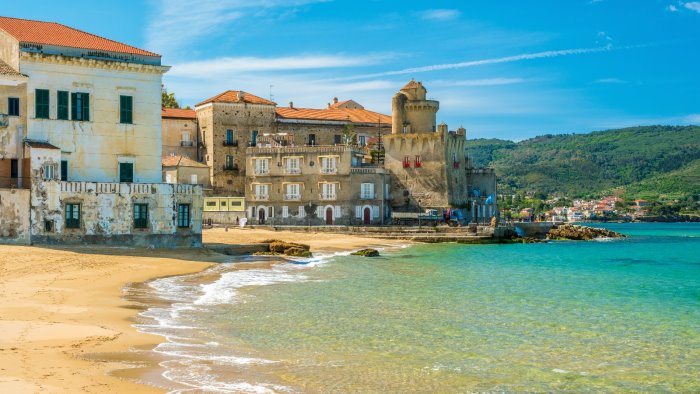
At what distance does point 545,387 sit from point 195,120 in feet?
214

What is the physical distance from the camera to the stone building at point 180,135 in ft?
241

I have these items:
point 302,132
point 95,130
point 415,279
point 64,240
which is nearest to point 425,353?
point 415,279

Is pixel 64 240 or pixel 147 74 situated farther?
pixel 147 74

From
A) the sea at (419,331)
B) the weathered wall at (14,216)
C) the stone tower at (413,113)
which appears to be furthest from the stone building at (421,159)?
the weathered wall at (14,216)

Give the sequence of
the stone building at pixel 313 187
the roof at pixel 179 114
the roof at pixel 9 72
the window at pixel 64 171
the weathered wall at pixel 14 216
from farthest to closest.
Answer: the roof at pixel 179 114, the stone building at pixel 313 187, the window at pixel 64 171, the roof at pixel 9 72, the weathered wall at pixel 14 216

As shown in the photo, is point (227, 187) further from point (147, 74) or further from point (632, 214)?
point (632, 214)

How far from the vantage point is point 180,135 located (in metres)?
73.9

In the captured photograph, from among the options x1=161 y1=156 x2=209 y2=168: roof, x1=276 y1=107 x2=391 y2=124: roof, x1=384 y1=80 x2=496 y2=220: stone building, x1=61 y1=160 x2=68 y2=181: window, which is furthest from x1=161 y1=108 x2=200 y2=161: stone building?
x1=61 y1=160 x2=68 y2=181: window

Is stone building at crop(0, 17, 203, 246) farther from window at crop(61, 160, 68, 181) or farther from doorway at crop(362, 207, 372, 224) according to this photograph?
doorway at crop(362, 207, 372, 224)

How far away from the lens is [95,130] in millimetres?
35625

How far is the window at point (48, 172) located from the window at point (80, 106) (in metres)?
3.20

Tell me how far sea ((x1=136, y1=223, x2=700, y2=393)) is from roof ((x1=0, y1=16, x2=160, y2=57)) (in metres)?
→ 12.1

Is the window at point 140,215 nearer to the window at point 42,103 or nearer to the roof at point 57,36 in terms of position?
the window at point 42,103

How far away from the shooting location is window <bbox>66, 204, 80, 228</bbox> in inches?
1289
